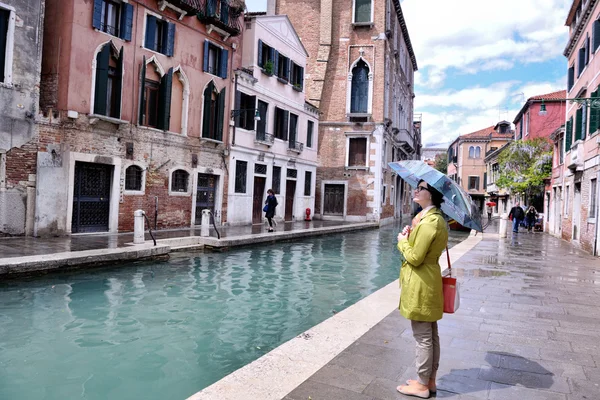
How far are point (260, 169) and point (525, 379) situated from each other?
18017mm

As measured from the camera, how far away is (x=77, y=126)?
12703 mm

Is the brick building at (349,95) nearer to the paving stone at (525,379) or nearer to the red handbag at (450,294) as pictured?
the paving stone at (525,379)

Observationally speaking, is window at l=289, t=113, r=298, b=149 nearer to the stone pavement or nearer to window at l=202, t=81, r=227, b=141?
window at l=202, t=81, r=227, b=141

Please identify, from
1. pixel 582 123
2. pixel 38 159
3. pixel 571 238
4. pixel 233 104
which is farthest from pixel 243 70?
pixel 571 238

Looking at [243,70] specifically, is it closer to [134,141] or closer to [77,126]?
[134,141]

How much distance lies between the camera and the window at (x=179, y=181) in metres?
16.2

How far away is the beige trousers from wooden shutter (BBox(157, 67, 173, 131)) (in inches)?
535

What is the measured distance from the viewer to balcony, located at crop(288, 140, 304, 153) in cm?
2373

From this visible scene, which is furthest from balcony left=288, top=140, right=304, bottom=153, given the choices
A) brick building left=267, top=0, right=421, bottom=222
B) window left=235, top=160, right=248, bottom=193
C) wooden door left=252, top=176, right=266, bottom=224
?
brick building left=267, top=0, right=421, bottom=222

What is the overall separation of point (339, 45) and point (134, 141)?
18.7 m

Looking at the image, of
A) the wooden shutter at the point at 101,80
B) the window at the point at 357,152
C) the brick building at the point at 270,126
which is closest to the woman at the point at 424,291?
the wooden shutter at the point at 101,80

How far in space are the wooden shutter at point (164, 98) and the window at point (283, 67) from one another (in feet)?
24.7

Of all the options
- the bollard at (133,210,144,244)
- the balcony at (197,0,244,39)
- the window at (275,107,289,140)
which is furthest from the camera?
the window at (275,107,289,140)

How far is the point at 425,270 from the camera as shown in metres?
3.37
